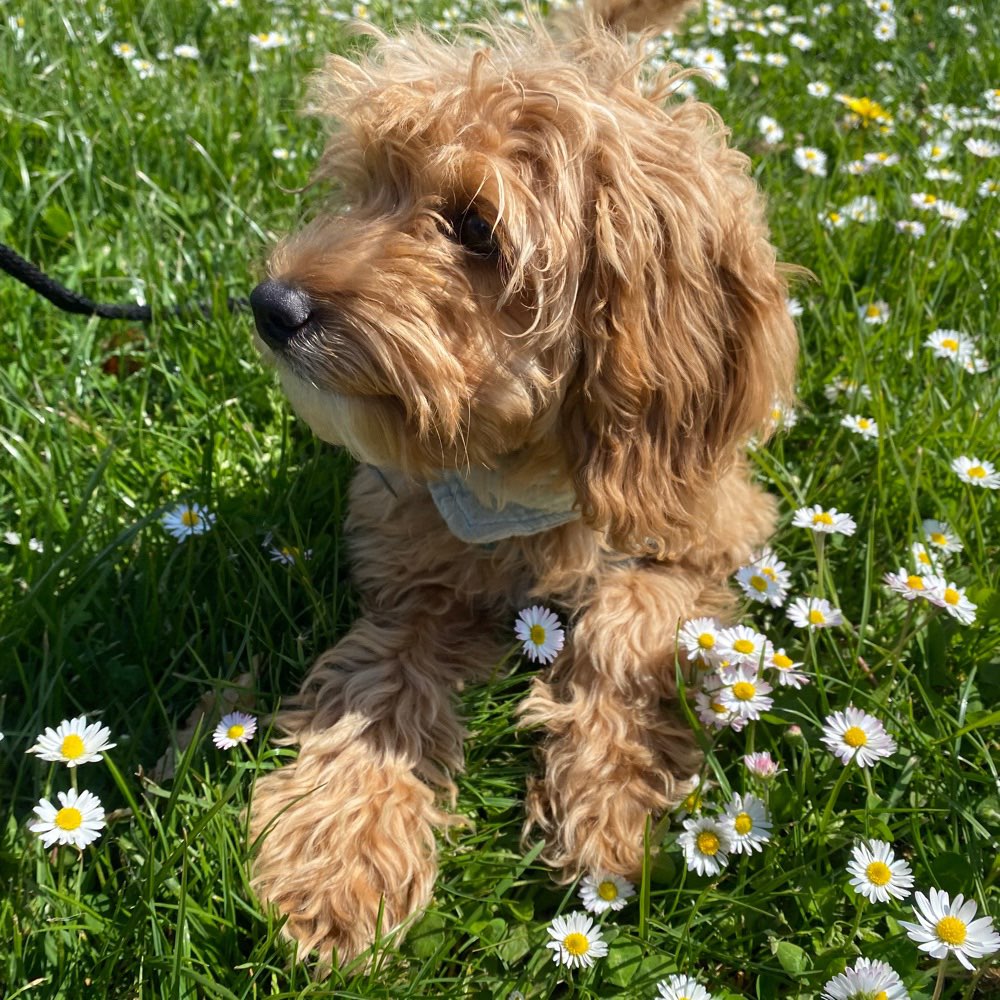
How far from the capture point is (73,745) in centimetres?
176

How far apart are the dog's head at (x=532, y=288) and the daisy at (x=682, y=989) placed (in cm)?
87

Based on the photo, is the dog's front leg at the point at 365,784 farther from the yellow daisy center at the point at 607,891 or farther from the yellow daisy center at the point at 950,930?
the yellow daisy center at the point at 950,930

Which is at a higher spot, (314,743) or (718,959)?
(314,743)

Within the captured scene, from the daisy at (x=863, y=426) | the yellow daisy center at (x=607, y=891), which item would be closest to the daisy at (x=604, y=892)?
the yellow daisy center at (x=607, y=891)

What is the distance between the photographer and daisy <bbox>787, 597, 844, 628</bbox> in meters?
2.20

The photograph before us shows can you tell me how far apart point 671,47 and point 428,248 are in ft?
11.3

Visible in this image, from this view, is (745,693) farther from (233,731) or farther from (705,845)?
(233,731)

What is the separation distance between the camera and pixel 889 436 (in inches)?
108

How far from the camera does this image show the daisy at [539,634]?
7.48 feet

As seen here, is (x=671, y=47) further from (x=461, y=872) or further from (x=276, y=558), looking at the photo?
(x=461, y=872)

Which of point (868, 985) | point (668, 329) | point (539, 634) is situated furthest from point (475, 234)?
point (868, 985)

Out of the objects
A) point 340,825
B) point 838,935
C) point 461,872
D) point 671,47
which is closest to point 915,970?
point 838,935

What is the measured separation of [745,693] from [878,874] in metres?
0.42

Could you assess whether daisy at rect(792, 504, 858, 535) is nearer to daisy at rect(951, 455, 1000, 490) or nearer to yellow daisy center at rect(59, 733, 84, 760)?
daisy at rect(951, 455, 1000, 490)
